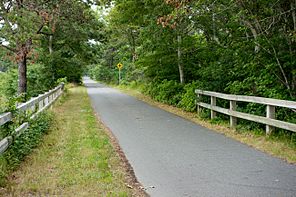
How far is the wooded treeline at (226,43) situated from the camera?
35.8 feet

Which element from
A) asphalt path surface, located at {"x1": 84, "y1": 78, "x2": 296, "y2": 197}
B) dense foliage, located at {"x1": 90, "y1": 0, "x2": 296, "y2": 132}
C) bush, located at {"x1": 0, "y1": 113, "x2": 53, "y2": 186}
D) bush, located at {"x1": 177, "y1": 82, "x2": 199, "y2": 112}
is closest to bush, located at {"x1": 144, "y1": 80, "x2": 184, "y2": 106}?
dense foliage, located at {"x1": 90, "y1": 0, "x2": 296, "y2": 132}

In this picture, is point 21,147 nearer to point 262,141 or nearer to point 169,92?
point 262,141

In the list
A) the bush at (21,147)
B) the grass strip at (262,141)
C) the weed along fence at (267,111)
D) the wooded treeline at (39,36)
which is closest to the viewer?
the bush at (21,147)

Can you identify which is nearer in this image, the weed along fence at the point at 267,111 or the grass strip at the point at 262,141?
the grass strip at the point at 262,141

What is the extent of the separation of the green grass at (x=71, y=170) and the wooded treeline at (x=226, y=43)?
13.1ft

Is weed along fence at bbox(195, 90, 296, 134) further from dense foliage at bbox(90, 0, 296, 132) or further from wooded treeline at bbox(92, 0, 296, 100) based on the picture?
wooded treeline at bbox(92, 0, 296, 100)

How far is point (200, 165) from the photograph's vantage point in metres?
6.95

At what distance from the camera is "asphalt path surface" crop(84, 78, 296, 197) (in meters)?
5.56

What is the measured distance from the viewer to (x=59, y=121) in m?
13.0

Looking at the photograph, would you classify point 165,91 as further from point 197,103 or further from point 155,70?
point 197,103

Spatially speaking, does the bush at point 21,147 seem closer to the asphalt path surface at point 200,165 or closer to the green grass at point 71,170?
the green grass at point 71,170

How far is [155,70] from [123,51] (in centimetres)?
2866

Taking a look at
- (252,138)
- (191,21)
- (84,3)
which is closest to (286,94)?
(252,138)

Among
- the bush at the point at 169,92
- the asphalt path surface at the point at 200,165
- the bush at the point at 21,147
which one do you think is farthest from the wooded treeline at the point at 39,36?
the bush at the point at 169,92
